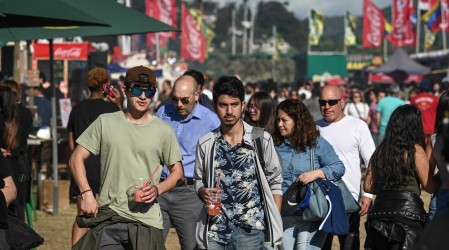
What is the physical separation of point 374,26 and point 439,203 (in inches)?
2089

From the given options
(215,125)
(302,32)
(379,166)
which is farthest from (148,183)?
(302,32)

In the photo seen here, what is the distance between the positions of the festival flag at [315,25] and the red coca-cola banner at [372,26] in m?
11.0

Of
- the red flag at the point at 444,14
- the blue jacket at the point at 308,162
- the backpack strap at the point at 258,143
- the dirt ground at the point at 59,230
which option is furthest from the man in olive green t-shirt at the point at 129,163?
the red flag at the point at 444,14

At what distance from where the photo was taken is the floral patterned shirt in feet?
21.4

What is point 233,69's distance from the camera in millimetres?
101375

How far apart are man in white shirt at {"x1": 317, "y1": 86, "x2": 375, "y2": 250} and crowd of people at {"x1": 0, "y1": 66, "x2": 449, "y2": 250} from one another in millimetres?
11

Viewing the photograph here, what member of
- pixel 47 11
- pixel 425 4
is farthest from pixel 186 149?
pixel 425 4

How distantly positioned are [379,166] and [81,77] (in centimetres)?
1753

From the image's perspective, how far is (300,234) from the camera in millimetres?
7762

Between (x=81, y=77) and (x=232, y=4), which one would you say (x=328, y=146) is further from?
(x=232, y=4)

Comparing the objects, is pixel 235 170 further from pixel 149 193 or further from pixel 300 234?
pixel 300 234

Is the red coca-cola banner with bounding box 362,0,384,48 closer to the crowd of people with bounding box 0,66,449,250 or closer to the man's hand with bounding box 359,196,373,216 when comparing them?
the crowd of people with bounding box 0,66,449,250

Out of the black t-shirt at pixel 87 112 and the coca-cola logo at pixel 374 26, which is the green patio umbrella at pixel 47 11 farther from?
the coca-cola logo at pixel 374 26

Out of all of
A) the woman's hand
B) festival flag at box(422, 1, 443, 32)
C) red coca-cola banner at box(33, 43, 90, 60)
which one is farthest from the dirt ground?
festival flag at box(422, 1, 443, 32)
